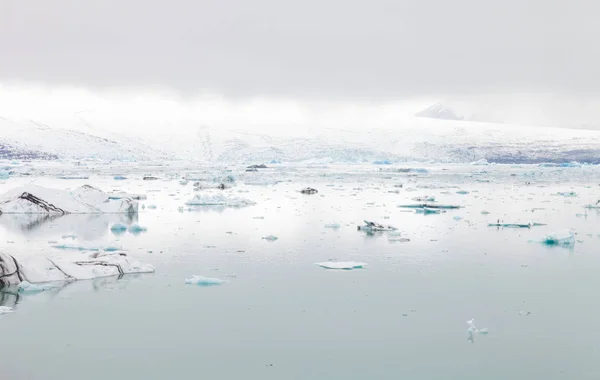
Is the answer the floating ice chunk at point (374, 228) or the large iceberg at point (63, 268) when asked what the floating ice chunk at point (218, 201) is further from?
the large iceberg at point (63, 268)

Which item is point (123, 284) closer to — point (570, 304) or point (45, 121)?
point (570, 304)

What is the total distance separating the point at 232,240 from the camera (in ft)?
33.1

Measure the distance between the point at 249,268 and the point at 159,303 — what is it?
1827 millimetres

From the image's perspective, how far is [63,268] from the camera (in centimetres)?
723

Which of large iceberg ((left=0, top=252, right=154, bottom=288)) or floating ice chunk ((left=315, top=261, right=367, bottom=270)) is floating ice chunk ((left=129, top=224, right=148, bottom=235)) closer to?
large iceberg ((left=0, top=252, right=154, bottom=288))

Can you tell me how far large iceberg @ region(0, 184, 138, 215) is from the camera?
13.2m

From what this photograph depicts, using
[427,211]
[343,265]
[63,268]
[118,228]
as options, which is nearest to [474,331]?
[343,265]

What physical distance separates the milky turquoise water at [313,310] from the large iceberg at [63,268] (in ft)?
0.75

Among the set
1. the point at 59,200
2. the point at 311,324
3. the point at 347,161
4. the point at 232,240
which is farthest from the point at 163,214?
the point at 347,161

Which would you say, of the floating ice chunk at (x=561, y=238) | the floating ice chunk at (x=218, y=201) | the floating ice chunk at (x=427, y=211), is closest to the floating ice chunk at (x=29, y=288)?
the floating ice chunk at (x=561, y=238)

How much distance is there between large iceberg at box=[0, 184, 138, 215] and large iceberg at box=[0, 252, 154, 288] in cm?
573

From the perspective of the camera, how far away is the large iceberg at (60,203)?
13242mm

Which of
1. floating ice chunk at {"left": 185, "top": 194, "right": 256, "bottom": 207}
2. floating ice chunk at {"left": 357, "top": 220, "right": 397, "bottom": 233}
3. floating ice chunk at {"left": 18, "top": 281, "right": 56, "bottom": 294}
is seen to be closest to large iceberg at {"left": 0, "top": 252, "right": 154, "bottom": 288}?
floating ice chunk at {"left": 18, "top": 281, "right": 56, "bottom": 294}

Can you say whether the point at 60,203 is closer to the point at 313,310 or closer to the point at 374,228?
the point at 374,228
